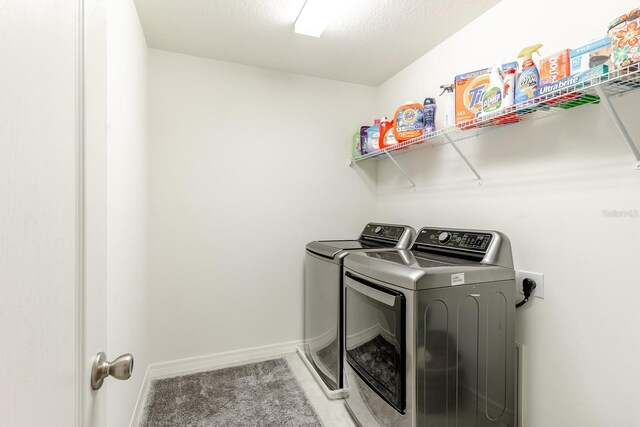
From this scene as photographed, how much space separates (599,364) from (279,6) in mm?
2323

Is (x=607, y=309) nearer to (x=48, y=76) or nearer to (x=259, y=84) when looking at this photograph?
(x=48, y=76)

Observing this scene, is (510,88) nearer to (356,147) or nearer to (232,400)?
(356,147)

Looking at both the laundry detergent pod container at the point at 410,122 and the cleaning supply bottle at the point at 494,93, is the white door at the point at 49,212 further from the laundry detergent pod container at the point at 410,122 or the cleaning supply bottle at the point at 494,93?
the laundry detergent pod container at the point at 410,122

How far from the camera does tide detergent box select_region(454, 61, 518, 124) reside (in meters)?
1.60

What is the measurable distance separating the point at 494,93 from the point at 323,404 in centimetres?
199

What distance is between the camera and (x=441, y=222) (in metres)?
2.15

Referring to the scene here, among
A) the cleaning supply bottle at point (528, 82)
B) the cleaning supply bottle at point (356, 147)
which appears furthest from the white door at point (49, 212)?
the cleaning supply bottle at point (356, 147)

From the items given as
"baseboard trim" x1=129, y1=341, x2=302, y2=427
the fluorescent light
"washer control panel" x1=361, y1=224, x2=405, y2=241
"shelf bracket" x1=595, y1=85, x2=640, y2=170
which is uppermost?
the fluorescent light

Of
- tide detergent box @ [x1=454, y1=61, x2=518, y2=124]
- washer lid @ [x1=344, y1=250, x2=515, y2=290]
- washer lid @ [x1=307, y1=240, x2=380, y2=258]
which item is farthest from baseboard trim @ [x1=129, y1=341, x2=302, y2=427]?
tide detergent box @ [x1=454, y1=61, x2=518, y2=124]

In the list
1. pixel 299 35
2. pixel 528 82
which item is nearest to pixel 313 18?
pixel 299 35

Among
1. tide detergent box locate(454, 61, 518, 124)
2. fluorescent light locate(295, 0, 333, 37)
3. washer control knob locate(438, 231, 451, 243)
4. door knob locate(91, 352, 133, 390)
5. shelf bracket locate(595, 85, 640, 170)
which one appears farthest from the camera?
washer control knob locate(438, 231, 451, 243)

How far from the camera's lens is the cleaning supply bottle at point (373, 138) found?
8.22 ft

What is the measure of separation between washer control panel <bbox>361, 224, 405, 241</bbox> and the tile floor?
115 cm

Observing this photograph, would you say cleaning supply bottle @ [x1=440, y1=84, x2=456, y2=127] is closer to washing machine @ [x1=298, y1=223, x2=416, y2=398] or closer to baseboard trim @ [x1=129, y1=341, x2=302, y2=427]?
washing machine @ [x1=298, y1=223, x2=416, y2=398]
